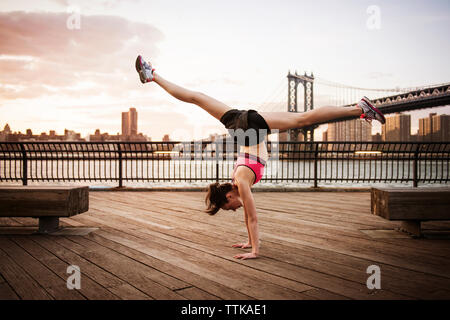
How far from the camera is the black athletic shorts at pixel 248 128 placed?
2.99 m

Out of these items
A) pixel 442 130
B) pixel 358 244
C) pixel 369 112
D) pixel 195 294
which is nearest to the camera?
pixel 195 294

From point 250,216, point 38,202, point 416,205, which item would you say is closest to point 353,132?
point 416,205

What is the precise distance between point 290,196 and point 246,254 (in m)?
4.67

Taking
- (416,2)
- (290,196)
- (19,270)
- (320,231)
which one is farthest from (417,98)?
(19,270)

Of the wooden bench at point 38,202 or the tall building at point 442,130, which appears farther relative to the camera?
the tall building at point 442,130

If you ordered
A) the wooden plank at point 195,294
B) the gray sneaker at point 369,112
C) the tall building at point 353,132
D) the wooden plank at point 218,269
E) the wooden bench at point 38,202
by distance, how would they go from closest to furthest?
the wooden plank at point 195,294 → the wooden plank at point 218,269 → the wooden bench at point 38,202 → the gray sneaker at point 369,112 → the tall building at point 353,132

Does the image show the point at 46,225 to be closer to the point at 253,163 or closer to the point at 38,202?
the point at 38,202

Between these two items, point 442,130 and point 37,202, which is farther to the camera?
point 442,130

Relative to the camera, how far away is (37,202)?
3.61 m

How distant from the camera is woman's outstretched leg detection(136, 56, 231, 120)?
339 cm

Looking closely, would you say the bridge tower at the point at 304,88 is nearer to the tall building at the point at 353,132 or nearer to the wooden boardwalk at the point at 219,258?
the tall building at the point at 353,132

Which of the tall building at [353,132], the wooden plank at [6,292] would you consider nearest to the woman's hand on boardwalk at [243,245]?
the wooden plank at [6,292]

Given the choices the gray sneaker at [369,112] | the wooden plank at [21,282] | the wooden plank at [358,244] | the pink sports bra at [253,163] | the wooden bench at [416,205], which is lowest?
the wooden plank at [358,244]

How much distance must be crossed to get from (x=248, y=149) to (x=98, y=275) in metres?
1.67
